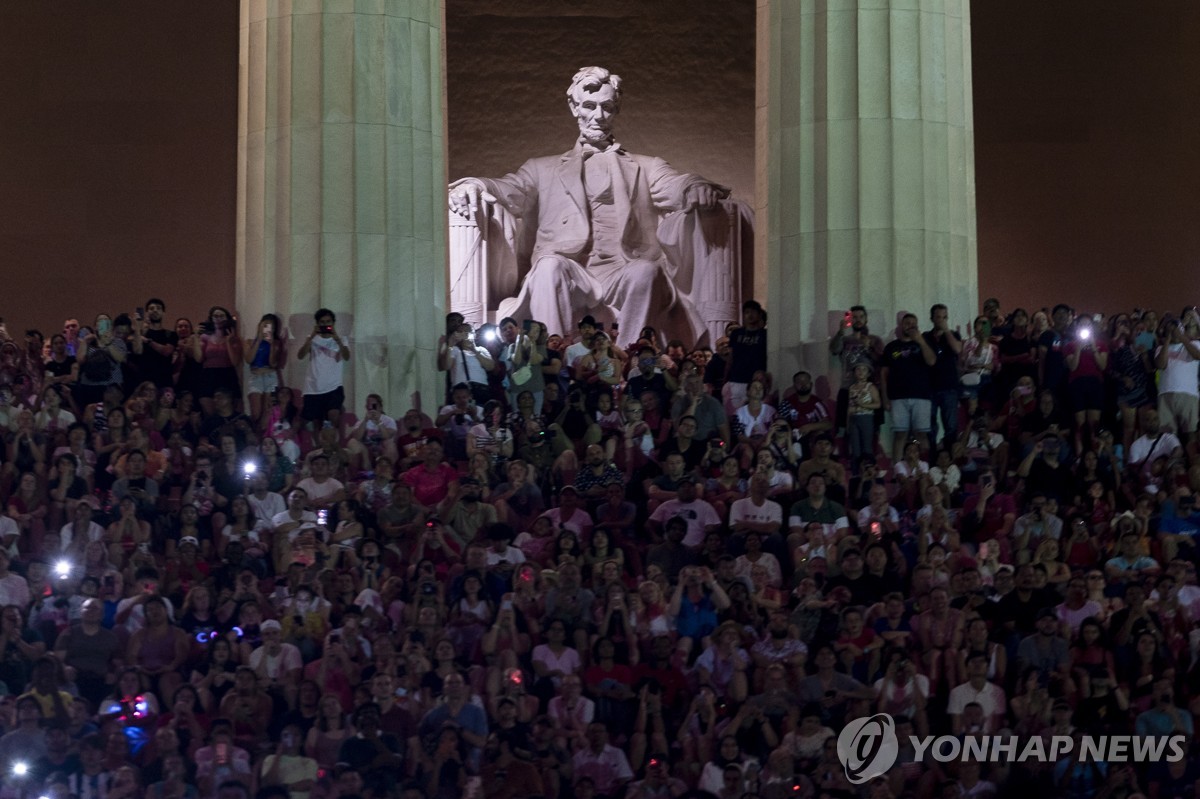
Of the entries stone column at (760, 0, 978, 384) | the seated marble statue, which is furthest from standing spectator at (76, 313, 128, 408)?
the seated marble statue

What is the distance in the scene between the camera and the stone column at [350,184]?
32562 millimetres

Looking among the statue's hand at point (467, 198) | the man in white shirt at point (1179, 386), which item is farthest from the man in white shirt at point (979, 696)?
the statue's hand at point (467, 198)

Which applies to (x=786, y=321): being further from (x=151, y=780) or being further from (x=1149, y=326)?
(x=151, y=780)

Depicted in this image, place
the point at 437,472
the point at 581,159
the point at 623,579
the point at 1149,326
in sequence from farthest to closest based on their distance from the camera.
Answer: the point at 581,159 < the point at 1149,326 < the point at 437,472 < the point at 623,579

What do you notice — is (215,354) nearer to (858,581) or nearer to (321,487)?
(321,487)

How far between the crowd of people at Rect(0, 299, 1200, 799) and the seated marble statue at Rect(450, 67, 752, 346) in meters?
6.83

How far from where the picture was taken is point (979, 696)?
25000 millimetres

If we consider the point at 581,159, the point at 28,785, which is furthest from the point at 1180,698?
the point at 581,159

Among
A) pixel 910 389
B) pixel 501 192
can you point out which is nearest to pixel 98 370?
pixel 910 389

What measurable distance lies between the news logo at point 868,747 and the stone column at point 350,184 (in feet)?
30.2

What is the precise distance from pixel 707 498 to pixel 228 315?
626 centimetres

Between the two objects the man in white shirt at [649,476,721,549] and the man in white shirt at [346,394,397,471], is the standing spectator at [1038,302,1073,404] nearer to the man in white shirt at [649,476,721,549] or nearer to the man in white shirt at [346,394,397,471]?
the man in white shirt at [649,476,721,549]

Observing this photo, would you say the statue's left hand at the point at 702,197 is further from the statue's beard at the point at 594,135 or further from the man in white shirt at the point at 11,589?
the man in white shirt at the point at 11,589

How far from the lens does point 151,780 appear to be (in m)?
24.1
